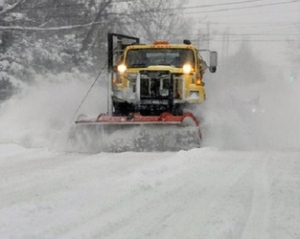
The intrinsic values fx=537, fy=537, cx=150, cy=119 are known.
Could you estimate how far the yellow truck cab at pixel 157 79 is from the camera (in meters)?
11.6

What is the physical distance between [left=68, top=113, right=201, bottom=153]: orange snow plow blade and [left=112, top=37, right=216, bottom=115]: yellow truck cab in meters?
1.13

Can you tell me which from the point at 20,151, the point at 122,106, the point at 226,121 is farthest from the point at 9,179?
the point at 226,121

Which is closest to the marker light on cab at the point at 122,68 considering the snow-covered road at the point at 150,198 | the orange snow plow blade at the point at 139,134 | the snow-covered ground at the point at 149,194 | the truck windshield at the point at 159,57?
the truck windshield at the point at 159,57

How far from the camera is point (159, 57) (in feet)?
40.8

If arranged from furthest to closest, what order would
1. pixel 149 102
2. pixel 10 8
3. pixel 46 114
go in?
pixel 10 8 < pixel 46 114 < pixel 149 102

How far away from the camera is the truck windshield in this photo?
12.3 metres

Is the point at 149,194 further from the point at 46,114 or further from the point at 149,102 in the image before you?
→ the point at 46,114

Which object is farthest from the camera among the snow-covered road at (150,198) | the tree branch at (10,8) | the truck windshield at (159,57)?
the tree branch at (10,8)

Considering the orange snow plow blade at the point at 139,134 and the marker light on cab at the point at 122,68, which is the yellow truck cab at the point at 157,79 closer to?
the marker light on cab at the point at 122,68

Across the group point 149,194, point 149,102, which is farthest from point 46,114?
point 149,194

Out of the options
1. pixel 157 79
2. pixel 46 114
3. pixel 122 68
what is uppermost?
pixel 122 68

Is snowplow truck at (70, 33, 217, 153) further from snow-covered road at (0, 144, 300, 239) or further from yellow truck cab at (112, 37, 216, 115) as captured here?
snow-covered road at (0, 144, 300, 239)

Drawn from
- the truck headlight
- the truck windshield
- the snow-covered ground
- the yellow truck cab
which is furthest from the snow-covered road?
the truck windshield

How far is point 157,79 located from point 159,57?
1.02 meters
